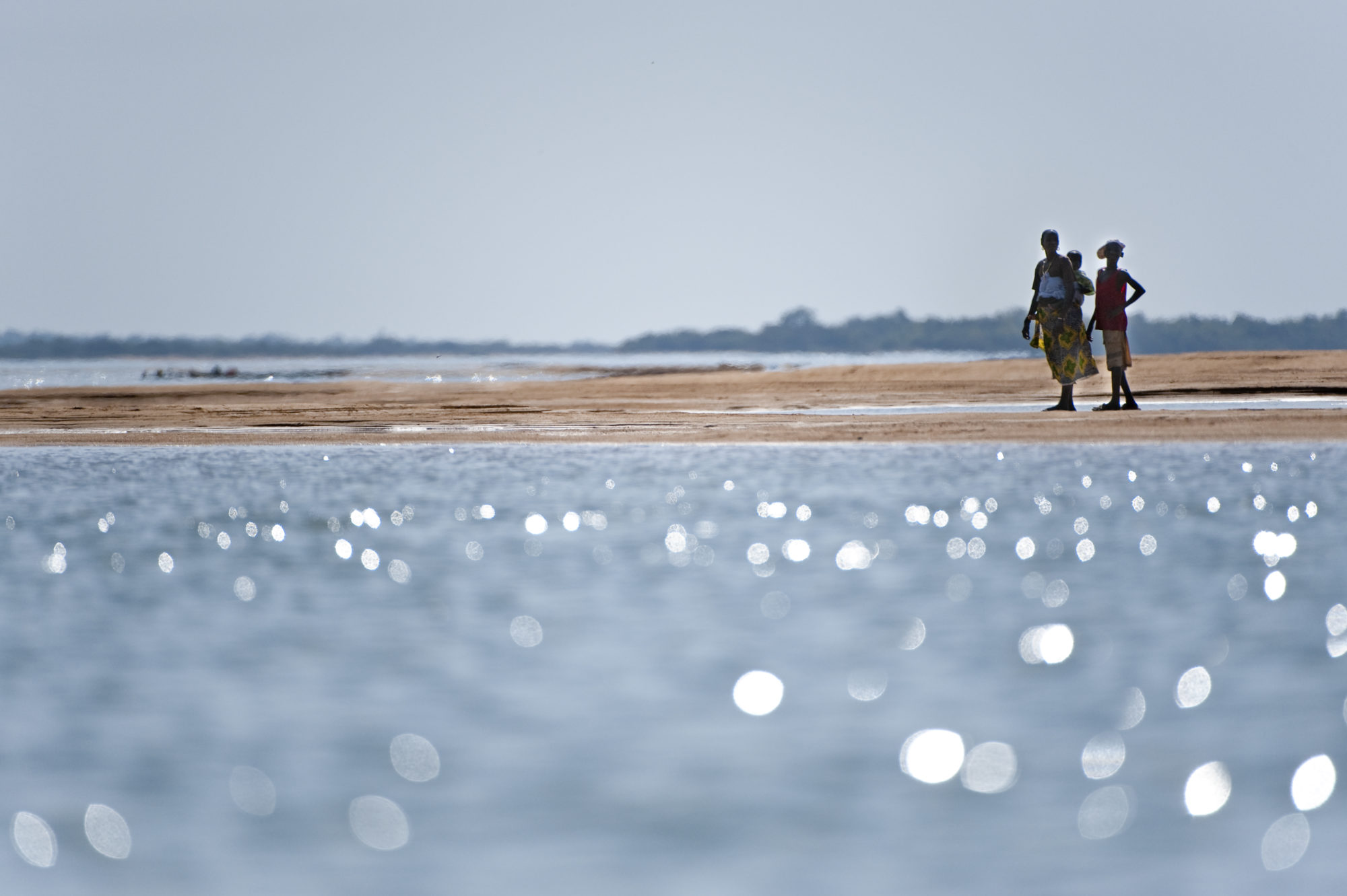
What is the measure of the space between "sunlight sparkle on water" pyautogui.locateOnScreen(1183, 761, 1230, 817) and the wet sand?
13.4 metres

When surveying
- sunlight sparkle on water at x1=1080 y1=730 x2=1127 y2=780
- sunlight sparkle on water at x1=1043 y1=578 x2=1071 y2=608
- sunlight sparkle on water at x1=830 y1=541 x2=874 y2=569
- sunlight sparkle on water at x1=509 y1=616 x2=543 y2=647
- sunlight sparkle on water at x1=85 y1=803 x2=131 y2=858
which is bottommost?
sunlight sparkle on water at x1=85 y1=803 x2=131 y2=858

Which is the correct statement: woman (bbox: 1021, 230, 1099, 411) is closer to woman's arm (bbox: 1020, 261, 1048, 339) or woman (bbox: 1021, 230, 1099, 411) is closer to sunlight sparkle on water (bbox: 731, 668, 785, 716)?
woman's arm (bbox: 1020, 261, 1048, 339)

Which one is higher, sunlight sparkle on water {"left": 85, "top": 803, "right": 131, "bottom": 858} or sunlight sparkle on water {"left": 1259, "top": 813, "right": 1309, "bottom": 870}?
sunlight sparkle on water {"left": 85, "top": 803, "right": 131, "bottom": 858}

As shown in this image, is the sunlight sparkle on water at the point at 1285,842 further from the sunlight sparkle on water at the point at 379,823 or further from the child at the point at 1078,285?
the child at the point at 1078,285

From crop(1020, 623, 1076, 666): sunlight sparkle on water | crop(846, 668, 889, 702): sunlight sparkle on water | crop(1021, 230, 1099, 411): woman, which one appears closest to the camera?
crop(846, 668, 889, 702): sunlight sparkle on water

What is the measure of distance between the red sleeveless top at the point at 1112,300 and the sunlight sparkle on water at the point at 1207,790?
15393 mm

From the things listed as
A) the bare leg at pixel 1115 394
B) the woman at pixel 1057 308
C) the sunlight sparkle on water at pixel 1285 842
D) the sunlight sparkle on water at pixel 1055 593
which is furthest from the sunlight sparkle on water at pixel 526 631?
the bare leg at pixel 1115 394

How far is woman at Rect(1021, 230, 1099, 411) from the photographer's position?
19312mm

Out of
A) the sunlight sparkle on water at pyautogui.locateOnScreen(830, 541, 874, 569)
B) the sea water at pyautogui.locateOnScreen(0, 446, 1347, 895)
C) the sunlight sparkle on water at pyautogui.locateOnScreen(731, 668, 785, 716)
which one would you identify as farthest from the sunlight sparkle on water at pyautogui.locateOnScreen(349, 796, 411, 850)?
the sunlight sparkle on water at pyautogui.locateOnScreen(830, 541, 874, 569)

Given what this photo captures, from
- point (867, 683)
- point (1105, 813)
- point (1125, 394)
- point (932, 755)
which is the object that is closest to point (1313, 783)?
point (1105, 813)

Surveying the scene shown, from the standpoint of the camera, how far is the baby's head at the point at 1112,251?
19.2 m

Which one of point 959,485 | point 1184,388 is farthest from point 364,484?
point 1184,388

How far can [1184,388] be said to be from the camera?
25.0 metres

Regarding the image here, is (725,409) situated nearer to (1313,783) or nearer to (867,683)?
(867,683)
